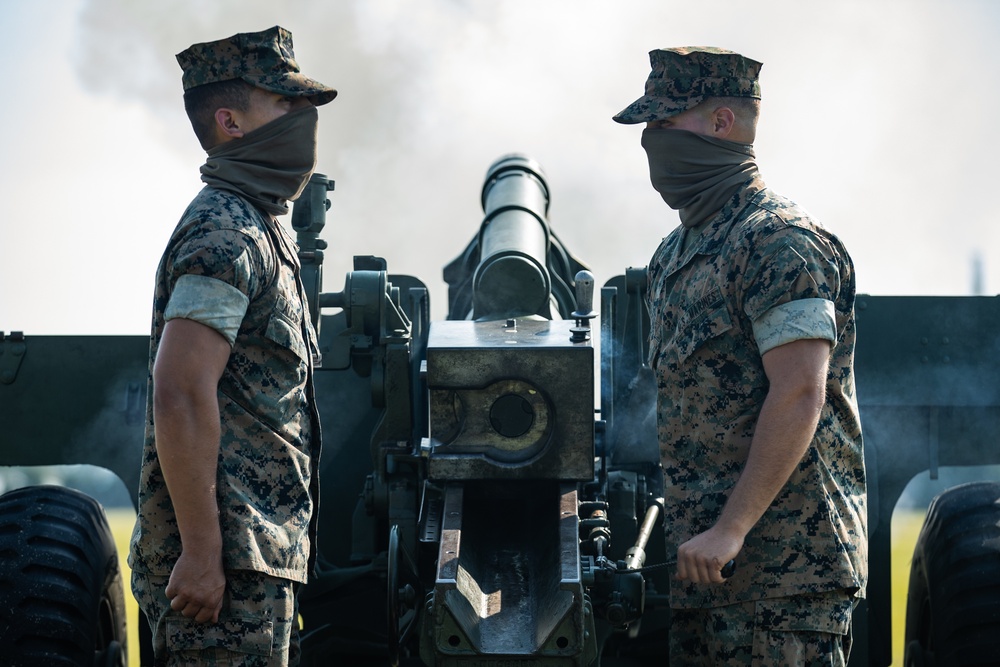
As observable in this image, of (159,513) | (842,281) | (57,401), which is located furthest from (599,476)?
(57,401)

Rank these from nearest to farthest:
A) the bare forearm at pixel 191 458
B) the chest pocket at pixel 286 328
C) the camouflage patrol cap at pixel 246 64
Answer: the bare forearm at pixel 191 458, the chest pocket at pixel 286 328, the camouflage patrol cap at pixel 246 64

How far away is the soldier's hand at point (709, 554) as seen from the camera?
3275 millimetres

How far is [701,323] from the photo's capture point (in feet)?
11.5

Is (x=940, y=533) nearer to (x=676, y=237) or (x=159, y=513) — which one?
(x=676, y=237)

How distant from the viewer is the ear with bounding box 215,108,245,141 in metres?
3.46

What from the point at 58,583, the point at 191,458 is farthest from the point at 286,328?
the point at 58,583

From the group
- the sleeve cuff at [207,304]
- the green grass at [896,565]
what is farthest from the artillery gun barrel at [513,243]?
the green grass at [896,565]

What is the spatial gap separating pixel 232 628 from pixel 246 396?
573mm

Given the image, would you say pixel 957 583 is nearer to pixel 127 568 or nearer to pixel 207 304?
pixel 207 304

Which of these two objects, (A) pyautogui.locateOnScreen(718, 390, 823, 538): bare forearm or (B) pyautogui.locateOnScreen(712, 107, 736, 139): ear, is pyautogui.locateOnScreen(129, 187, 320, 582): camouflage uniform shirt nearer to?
(A) pyautogui.locateOnScreen(718, 390, 823, 538): bare forearm

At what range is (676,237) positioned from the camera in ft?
12.8

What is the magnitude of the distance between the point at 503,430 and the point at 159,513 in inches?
46.3

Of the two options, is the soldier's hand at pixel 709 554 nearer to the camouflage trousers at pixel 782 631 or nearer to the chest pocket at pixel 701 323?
the camouflage trousers at pixel 782 631

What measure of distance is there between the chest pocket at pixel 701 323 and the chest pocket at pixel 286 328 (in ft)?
3.36
